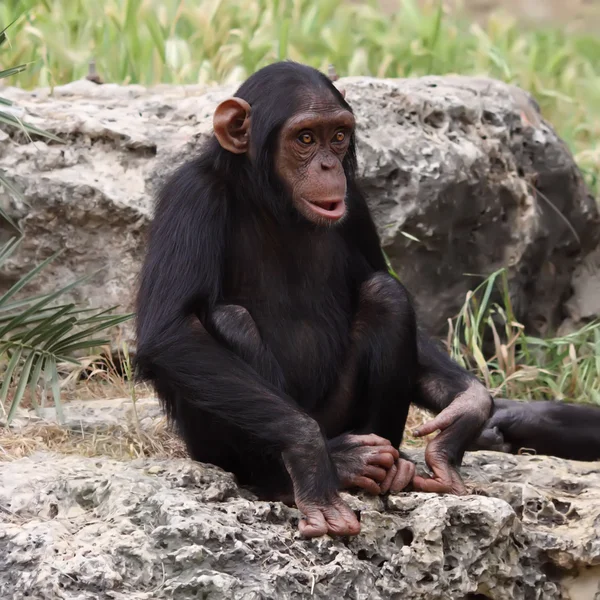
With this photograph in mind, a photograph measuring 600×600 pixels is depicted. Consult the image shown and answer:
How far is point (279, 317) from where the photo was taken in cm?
414

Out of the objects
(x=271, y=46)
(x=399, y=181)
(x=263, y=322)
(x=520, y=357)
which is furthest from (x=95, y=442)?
(x=271, y=46)

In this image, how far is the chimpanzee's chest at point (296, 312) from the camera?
13.5 feet

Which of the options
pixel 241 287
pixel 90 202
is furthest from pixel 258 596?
pixel 90 202

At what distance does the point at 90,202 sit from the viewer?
588cm

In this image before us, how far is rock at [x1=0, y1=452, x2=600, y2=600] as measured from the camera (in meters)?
3.16

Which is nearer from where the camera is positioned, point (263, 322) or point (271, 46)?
point (263, 322)

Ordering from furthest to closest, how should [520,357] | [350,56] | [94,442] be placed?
1. [350,56]
2. [520,357]
3. [94,442]

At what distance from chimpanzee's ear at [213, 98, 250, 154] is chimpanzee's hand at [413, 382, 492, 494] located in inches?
48.3

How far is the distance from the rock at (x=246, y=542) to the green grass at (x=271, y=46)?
397 centimetres

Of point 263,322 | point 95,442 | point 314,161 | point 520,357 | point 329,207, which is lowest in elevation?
point 520,357

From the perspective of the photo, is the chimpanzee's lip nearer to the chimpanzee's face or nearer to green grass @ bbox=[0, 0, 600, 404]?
the chimpanzee's face

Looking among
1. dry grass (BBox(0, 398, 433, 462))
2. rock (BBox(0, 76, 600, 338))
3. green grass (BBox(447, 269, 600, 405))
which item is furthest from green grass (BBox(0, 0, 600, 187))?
dry grass (BBox(0, 398, 433, 462))

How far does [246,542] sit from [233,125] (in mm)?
1591

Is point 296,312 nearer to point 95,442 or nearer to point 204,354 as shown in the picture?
point 204,354
